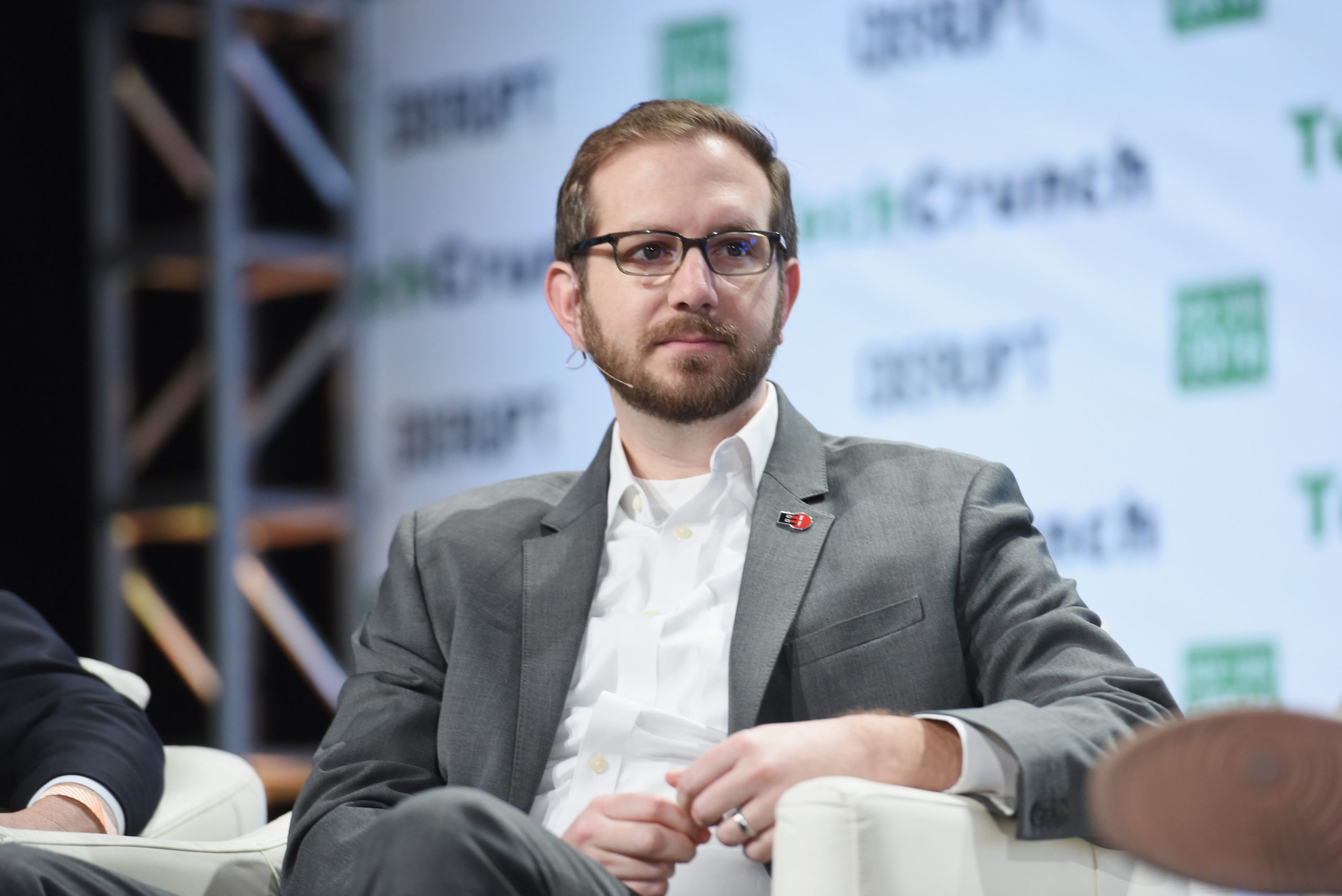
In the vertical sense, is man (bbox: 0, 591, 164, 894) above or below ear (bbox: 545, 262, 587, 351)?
below

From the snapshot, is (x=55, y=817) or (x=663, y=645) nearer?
(x=663, y=645)

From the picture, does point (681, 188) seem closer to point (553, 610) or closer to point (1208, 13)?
point (553, 610)

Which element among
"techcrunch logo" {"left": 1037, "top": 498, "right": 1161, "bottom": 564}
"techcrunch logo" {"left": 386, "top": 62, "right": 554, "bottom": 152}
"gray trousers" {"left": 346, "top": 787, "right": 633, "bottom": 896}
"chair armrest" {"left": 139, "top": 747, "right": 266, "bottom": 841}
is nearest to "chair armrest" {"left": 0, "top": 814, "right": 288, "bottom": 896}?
"chair armrest" {"left": 139, "top": 747, "right": 266, "bottom": 841}

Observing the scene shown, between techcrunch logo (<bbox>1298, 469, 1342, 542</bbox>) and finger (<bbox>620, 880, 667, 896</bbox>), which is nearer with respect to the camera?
finger (<bbox>620, 880, 667, 896</bbox>)

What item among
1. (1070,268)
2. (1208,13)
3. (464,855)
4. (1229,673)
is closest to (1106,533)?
(1229,673)

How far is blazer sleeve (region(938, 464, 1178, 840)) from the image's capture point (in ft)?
5.19

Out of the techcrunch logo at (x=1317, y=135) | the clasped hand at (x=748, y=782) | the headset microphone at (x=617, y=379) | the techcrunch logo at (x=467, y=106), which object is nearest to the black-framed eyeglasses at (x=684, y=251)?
the headset microphone at (x=617, y=379)

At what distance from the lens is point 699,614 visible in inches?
78.3

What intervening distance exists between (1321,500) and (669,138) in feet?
5.94

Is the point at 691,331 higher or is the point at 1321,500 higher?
the point at 691,331

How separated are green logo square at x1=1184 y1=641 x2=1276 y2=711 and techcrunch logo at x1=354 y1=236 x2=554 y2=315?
6.76 feet

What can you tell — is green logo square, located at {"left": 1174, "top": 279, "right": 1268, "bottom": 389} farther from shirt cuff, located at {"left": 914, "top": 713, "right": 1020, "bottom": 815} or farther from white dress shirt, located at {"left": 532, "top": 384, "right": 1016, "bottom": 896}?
shirt cuff, located at {"left": 914, "top": 713, "right": 1020, "bottom": 815}

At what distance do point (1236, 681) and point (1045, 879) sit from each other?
6.18ft

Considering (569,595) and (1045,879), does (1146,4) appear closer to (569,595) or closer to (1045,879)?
(569,595)
